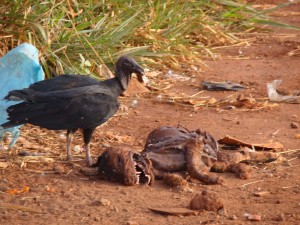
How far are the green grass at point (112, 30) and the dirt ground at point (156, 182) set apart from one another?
463mm

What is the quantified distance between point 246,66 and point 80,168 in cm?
371

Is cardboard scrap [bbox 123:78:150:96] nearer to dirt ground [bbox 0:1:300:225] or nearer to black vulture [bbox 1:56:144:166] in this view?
dirt ground [bbox 0:1:300:225]

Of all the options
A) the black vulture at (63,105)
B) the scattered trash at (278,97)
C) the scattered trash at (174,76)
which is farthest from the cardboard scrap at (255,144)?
the scattered trash at (174,76)

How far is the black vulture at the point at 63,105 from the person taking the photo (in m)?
4.69

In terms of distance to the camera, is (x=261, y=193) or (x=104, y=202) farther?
(x=261, y=193)

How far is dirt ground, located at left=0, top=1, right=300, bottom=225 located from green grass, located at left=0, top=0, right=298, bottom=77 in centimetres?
46

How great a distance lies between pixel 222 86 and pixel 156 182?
2.73m

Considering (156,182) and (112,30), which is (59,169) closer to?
(156,182)

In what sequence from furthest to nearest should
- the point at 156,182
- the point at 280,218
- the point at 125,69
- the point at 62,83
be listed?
the point at 125,69
the point at 62,83
the point at 156,182
the point at 280,218

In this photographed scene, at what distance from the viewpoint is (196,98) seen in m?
6.85

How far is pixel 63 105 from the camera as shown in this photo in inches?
185

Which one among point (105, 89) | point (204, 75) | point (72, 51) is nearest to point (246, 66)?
point (204, 75)

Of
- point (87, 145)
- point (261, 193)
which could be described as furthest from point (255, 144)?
point (87, 145)

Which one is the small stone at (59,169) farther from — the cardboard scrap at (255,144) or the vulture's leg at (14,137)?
the cardboard scrap at (255,144)
